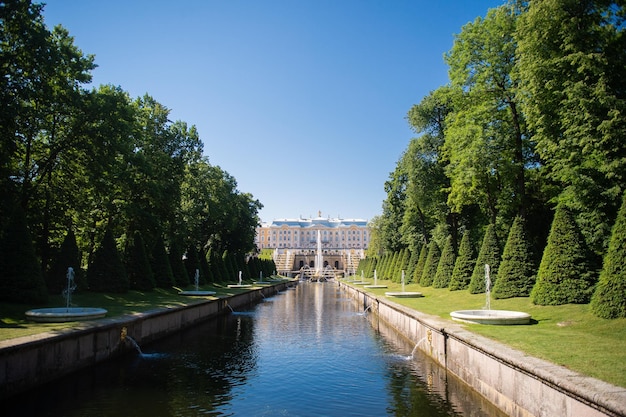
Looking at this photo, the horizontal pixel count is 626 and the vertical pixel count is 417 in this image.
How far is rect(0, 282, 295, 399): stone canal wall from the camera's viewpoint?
8.04m

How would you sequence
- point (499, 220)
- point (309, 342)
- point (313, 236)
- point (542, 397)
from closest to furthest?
point (542, 397)
point (309, 342)
point (499, 220)
point (313, 236)

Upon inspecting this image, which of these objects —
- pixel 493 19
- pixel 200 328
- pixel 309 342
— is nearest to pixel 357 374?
pixel 309 342

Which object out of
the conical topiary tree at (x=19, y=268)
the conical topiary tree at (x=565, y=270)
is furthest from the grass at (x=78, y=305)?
the conical topiary tree at (x=565, y=270)

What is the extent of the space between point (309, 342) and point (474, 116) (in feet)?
48.4

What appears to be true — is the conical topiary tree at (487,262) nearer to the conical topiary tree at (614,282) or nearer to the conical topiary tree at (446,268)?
the conical topiary tree at (446,268)

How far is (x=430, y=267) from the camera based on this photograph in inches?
1112

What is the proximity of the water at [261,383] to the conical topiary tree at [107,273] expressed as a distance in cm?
699

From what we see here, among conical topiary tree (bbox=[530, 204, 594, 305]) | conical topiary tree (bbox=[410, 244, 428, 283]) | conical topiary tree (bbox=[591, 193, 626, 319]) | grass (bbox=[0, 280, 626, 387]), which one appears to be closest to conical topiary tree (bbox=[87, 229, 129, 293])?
grass (bbox=[0, 280, 626, 387])

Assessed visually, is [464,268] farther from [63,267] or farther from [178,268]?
[63,267]

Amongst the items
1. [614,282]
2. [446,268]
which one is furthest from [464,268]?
[614,282]

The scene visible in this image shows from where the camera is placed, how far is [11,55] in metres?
16.1

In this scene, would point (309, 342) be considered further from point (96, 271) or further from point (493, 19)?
point (493, 19)

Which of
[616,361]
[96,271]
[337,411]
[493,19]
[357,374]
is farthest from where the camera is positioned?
[493,19]

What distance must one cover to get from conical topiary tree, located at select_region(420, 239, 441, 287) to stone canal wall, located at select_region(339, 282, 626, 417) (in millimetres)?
15936
